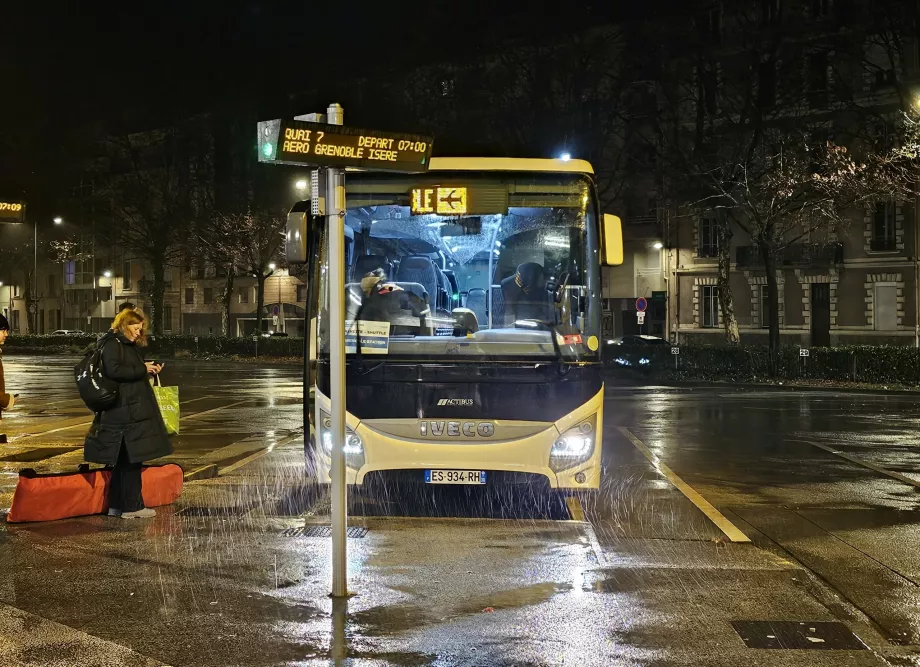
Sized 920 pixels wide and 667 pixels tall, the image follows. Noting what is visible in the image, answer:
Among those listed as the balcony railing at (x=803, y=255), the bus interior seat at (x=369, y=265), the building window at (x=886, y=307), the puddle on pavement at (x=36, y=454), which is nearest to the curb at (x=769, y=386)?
the building window at (x=886, y=307)

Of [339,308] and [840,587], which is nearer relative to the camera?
[339,308]

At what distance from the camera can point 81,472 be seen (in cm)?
913

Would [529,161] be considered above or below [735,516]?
above

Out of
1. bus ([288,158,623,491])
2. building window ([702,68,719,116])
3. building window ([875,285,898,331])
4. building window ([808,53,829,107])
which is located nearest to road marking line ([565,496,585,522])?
bus ([288,158,623,491])

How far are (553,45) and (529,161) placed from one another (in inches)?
1356

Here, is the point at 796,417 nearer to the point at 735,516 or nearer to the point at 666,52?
the point at 735,516

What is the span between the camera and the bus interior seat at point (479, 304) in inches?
362

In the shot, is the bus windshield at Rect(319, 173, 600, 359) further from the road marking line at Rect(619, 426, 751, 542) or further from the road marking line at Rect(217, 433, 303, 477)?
the road marking line at Rect(217, 433, 303, 477)

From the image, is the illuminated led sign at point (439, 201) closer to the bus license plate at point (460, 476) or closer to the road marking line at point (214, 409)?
the bus license plate at point (460, 476)

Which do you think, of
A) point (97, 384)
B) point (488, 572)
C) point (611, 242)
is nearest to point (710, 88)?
point (611, 242)

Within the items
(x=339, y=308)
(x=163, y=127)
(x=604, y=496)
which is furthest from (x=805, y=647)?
(x=163, y=127)

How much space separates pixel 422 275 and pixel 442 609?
363cm

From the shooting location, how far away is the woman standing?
8.58 metres

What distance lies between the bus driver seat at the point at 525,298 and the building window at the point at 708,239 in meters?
47.0
